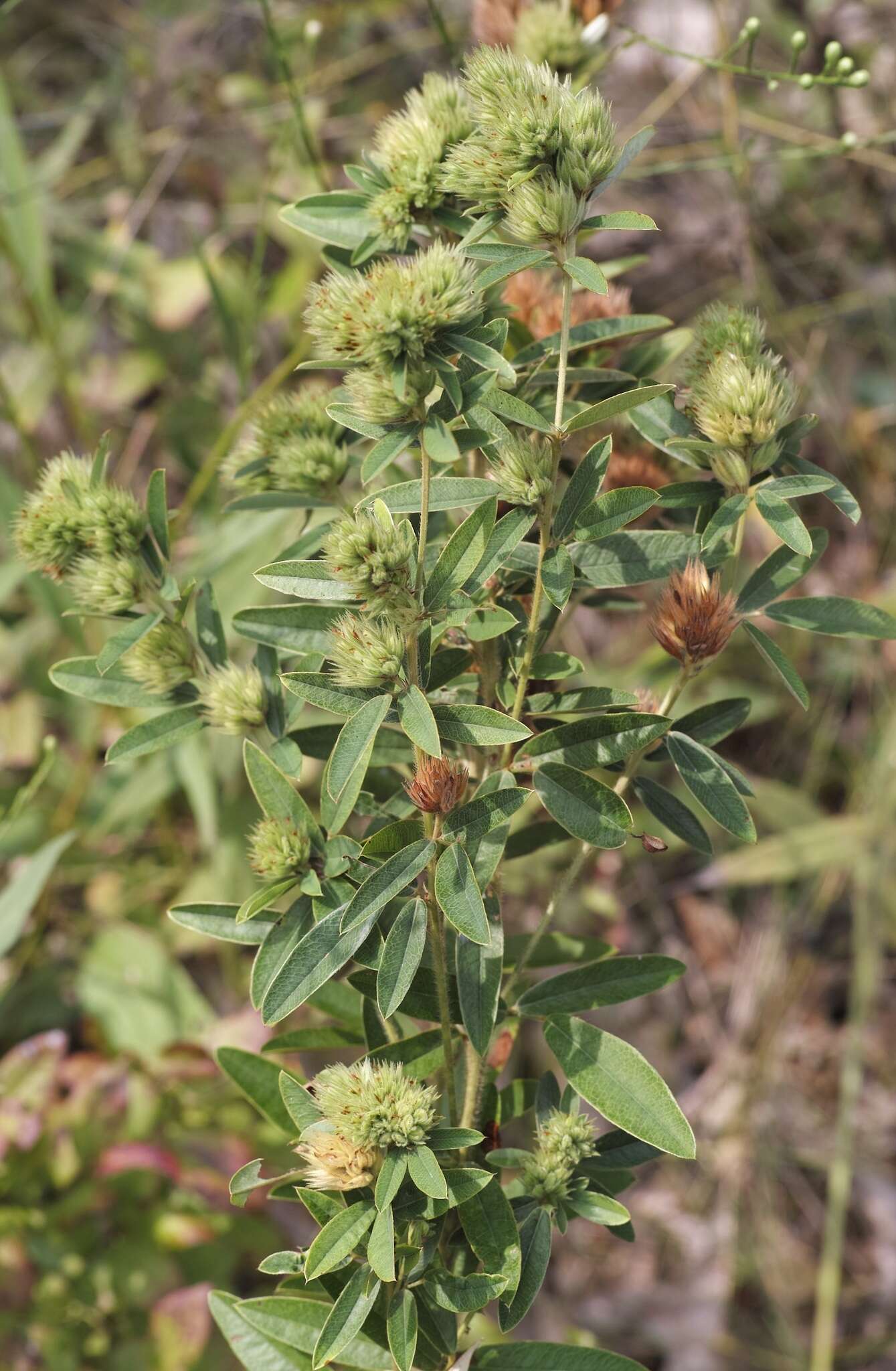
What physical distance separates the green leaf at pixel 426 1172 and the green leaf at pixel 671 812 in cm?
31

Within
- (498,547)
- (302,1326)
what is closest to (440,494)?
(498,547)

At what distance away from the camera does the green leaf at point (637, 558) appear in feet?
2.83

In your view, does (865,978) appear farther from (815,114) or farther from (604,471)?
(815,114)

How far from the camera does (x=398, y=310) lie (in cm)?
69

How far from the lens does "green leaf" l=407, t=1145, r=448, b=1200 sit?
0.72 meters

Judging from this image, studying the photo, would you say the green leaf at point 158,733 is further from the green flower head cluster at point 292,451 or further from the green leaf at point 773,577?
the green leaf at point 773,577

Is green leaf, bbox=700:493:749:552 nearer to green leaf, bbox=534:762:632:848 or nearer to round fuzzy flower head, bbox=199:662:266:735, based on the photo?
green leaf, bbox=534:762:632:848

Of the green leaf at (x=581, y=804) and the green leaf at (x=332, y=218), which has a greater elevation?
the green leaf at (x=332, y=218)

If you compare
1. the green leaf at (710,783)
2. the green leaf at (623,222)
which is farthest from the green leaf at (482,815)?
the green leaf at (623,222)

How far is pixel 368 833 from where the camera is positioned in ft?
3.05

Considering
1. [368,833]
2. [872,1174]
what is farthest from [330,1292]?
[872,1174]

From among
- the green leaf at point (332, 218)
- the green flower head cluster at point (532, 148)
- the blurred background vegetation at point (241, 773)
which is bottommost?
the blurred background vegetation at point (241, 773)

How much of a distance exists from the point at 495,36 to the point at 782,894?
171 cm

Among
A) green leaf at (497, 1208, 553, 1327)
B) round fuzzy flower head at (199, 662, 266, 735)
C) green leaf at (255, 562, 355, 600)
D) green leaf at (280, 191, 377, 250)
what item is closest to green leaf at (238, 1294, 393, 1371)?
green leaf at (497, 1208, 553, 1327)
